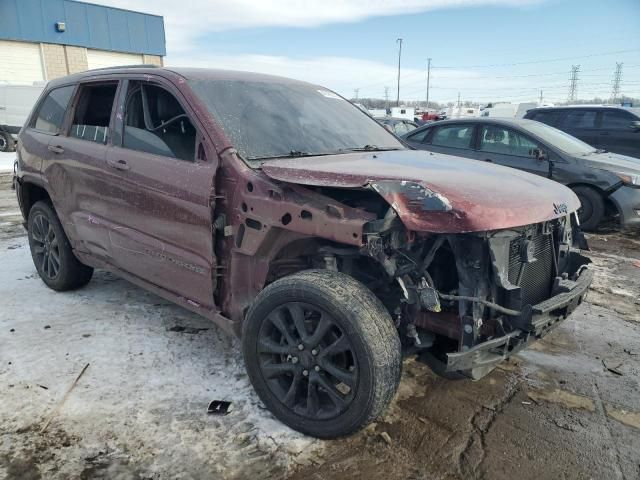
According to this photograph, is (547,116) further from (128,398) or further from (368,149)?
(128,398)

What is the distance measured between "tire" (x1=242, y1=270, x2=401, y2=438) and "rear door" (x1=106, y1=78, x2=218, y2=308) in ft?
1.84

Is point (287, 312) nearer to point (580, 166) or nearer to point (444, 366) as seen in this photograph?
point (444, 366)

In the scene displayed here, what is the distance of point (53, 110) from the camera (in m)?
4.41

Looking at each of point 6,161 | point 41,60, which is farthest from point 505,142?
point 41,60

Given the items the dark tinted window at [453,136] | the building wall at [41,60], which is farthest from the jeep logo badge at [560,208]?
the building wall at [41,60]

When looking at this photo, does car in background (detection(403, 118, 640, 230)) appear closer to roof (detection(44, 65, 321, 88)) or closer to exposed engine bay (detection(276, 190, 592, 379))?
roof (detection(44, 65, 321, 88))

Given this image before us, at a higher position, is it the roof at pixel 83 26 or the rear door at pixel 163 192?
the roof at pixel 83 26

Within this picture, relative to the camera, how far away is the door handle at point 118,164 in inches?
134

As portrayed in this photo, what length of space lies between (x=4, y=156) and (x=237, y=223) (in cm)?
1704

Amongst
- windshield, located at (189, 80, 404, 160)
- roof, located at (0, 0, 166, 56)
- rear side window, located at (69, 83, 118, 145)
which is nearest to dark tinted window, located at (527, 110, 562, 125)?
windshield, located at (189, 80, 404, 160)

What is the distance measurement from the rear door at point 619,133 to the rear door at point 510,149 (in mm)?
3906

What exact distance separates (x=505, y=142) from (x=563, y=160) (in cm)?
83

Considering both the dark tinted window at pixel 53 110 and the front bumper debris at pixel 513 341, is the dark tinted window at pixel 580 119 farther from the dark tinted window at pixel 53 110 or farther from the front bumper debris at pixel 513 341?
the dark tinted window at pixel 53 110

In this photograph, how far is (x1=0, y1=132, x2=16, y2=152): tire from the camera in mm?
17188
